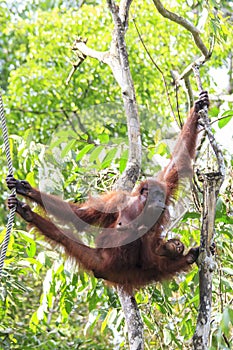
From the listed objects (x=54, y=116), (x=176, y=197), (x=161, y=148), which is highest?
(x=54, y=116)

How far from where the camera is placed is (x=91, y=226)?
10.9 feet

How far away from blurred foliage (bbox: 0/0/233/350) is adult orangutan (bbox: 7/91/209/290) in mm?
139

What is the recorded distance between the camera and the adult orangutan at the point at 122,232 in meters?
3.18

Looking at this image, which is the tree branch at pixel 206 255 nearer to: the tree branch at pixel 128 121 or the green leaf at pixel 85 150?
the tree branch at pixel 128 121

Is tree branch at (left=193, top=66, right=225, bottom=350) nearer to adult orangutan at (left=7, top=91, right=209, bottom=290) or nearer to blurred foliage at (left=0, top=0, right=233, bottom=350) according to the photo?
blurred foliage at (left=0, top=0, right=233, bottom=350)

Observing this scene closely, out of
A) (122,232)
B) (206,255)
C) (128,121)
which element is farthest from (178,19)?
Answer: (206,255)

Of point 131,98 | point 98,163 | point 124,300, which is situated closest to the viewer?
point 124,300

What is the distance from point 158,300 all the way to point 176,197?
0.74 meters

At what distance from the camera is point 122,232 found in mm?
3217

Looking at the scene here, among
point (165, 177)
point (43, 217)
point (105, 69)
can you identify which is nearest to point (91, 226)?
point (43, 217)

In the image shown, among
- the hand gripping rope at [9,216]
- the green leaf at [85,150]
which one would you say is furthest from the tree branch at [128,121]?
the hand gripping rope at [9,216]

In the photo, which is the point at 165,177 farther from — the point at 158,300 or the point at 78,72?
the point at 78,72

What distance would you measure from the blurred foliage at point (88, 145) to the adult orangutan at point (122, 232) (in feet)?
0.46

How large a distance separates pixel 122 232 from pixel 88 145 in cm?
57
